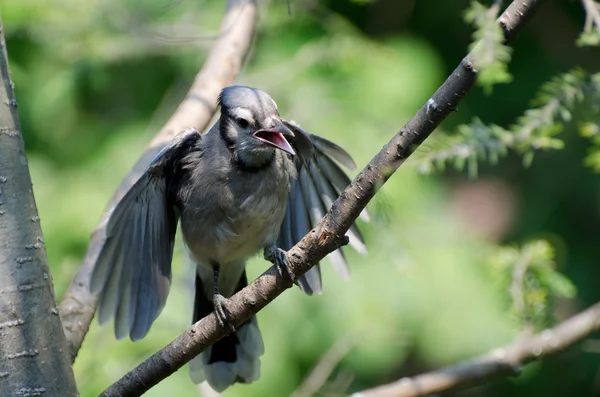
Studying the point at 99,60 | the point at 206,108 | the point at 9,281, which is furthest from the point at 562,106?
the point at 99,60

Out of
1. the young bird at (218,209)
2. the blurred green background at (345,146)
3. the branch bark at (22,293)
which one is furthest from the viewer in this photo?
the blurred green background at (345,146)

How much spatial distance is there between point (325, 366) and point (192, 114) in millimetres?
981

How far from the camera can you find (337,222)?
150 cm

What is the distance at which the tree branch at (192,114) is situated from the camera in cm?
207

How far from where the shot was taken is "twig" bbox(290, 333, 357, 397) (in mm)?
2674

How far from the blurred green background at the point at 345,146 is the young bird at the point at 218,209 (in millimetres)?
303

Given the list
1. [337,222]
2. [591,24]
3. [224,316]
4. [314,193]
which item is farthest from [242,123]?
[591,24]

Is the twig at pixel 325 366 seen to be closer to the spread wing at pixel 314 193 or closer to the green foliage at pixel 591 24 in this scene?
the spread wing at pixel 314 193

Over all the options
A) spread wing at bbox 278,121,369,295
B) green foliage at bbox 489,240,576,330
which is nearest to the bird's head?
spread wing at bbox 278,121,369,295

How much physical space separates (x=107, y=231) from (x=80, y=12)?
153 centimetres

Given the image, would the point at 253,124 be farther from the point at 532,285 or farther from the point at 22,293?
the point at 532,285

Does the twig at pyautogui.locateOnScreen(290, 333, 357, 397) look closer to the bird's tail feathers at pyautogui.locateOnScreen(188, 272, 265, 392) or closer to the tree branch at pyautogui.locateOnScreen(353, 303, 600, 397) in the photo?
the bird's tail feathers at pyautogui.locateOnScreen(188, 272, 265, 392)

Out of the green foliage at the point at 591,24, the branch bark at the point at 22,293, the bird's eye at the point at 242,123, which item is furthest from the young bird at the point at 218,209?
the green foliage at the point at 591,24

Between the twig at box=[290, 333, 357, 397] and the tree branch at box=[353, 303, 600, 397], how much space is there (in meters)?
0.36
